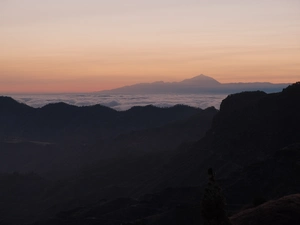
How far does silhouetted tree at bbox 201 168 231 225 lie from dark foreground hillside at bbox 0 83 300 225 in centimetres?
1771

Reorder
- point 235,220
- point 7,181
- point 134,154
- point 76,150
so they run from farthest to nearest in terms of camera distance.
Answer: point 76,150 → point 134,154 → point 7,181 → point 235,220

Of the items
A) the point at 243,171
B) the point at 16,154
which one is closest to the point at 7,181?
the point at 16,154

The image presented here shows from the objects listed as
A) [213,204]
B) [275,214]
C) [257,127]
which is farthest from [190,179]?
[213,204]

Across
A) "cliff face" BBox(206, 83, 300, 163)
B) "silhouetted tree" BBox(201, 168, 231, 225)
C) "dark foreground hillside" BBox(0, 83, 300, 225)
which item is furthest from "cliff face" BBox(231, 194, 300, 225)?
"cliff face" BBox(206, 83, 300, 163)

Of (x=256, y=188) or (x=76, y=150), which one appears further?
(x=76, y=150)

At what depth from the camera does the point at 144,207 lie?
79.2 metres

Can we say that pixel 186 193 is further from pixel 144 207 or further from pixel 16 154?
pixel 16 154

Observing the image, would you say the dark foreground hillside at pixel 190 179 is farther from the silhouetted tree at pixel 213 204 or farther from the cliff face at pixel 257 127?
the silhouetted tree at pixel 213 204

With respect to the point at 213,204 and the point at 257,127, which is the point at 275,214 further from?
the point at 257,127

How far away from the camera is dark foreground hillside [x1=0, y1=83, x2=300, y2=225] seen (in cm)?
7112

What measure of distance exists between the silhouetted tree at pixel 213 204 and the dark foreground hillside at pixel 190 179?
17.7 metres

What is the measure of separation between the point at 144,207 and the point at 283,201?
35703 mm

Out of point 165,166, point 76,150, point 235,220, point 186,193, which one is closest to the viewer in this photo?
point 235,220

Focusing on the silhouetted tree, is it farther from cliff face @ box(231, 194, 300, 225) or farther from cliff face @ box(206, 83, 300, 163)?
cliff face @ box(206, 83, 300, 163)
